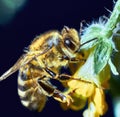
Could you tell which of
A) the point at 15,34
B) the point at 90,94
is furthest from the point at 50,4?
the point at 90,94

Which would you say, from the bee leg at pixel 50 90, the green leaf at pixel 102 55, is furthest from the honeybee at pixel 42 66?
the green leaf at pixel 102 55

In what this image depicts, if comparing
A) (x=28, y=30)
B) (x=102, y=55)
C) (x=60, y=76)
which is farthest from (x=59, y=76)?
(x=28, y=30)

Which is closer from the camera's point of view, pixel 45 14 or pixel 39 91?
pixel 39 91

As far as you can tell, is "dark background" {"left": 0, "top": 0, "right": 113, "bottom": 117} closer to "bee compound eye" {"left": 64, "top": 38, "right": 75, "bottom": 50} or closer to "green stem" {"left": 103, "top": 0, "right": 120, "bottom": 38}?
"bee compound eye" {"left": 64, "top": 38, "right": 75, "bottom": 50}

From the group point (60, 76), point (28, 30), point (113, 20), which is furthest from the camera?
point (28, 30)

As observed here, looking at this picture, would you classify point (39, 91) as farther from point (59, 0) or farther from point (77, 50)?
point (59, 0)

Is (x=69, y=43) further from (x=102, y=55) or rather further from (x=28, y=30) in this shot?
(x=28, y=30)

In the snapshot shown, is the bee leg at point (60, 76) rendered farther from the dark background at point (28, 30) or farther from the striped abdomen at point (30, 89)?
the dark background at point (28, 30)
